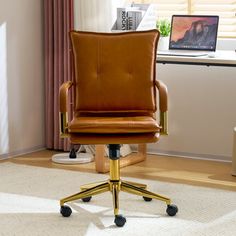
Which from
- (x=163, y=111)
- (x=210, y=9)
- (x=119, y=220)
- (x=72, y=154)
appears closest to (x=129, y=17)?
(x=210, y=9)

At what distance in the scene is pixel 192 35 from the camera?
481cm

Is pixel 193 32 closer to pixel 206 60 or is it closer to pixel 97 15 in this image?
pixel 206 60

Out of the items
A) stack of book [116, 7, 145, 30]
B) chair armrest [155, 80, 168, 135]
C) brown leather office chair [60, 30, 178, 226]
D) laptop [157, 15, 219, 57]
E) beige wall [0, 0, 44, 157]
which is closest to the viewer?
chair armrest [155, 80, 168, 135]

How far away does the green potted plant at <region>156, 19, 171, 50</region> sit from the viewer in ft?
16.3

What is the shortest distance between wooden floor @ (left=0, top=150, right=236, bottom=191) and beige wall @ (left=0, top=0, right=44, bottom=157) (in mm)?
162

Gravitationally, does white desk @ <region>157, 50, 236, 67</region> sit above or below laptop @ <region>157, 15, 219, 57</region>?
below

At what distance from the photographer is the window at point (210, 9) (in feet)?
16.3

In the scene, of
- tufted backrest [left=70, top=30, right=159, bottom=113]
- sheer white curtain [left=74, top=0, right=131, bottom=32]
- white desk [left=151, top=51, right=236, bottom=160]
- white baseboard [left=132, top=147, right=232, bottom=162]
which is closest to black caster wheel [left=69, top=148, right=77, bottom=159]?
white baseboard [left=132, top=147, right=232, bottom=162]

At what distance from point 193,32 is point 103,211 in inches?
68.5

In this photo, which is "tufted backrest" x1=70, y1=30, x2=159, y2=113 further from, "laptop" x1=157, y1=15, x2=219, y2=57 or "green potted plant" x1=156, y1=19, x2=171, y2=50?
"green potted plant" x1=156, y1=19, x2=171, y2=50

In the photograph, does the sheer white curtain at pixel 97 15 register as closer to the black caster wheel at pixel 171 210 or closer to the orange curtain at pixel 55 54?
the orange curtain at pixel 55 54

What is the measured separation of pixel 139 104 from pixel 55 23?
1.59 metres

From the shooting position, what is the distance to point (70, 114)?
5109 mm

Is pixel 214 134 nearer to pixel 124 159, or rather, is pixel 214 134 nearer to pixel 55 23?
pixel 124 159
